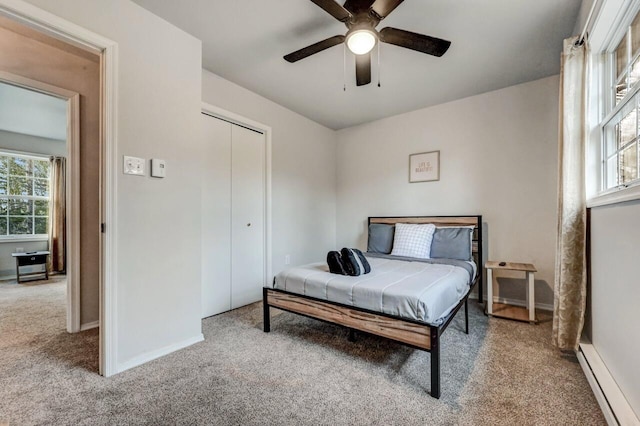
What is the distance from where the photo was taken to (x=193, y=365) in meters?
1.88

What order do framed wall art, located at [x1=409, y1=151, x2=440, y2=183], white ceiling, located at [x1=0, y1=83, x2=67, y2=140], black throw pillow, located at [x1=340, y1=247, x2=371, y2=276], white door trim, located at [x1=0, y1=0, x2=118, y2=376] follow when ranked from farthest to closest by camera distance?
framed wall art, located at [x1=409, y1=151, x2=440, y2=183]
white ceiling, located at [x1=0, y1=83, x2=67, y2=140]
black throw pillow, located at [x1=340, y1=247, x2=371, y2=276]
white door trim, located at [x1=0, y1=0, x2=118, y2=376]

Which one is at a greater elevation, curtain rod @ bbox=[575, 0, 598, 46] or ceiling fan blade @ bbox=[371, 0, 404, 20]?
ceiling fan blade @ bbox=[371, 0, 404, 20]

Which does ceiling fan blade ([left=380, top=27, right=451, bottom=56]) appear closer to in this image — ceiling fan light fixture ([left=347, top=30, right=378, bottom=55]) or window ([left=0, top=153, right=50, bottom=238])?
ceiling fan light fixture ([left=347, top=30, right=378, bottom=55])

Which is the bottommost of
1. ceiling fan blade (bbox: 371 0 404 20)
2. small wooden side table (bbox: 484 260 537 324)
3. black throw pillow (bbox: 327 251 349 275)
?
small wooden side table (bbox: 484 260 537 324)

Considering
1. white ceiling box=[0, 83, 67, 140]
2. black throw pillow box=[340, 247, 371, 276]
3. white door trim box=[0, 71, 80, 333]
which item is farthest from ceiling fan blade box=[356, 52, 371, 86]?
white ceiling box=[0, 83, 67, 140]

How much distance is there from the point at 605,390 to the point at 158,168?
2.91m

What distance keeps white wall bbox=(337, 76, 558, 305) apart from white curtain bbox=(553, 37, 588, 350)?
1.25 metres

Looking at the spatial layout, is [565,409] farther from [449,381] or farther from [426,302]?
[426,302]

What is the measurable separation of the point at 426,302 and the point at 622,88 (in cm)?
166

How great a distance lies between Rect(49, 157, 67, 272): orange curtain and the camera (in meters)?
5.10

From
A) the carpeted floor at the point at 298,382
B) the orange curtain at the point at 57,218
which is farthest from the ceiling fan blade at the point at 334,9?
the orange curtain at the point at 57,218

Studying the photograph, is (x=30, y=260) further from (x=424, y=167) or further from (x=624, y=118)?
(x=624, y=118)

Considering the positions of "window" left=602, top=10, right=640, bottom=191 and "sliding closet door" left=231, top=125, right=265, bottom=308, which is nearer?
"window" left=602, top=10, right=640, bottom=191

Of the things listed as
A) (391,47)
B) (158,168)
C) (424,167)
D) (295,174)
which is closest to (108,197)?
(158,168)
